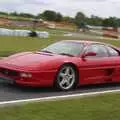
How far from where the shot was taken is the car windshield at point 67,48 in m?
12.1

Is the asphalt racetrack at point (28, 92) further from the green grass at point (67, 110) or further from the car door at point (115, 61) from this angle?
the green grass at point (67, 110)

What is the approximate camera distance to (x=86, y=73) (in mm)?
11938

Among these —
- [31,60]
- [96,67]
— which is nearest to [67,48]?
[96,67]

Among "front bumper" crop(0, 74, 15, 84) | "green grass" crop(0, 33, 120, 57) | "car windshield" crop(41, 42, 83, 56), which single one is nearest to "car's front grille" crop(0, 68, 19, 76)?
"front bumper" crop(0, 74, 15, 84)

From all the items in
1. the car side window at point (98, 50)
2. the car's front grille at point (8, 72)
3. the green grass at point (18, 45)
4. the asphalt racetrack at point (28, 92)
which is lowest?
the green grass at point (18, 45)

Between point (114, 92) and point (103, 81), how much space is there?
122 cm

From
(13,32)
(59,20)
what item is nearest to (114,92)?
(13,32)

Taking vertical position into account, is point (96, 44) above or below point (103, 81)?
above

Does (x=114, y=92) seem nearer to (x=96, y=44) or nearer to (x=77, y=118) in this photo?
(x=96, y=44)

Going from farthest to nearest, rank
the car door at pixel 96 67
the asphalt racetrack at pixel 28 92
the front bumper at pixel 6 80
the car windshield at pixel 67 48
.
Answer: the car windshield at pixel 67 48 < the car door at pixel 96 67 < the front bumper at pixel 6 80 < the asphalt racetrack at pixel 28 92

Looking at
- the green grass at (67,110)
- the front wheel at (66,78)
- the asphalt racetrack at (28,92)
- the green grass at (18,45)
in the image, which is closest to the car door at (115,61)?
the asphalt racetrack at (28,92)

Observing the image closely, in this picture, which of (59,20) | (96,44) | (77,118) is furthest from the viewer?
(59,20)

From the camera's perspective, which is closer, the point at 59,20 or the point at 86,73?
the point at 86,73

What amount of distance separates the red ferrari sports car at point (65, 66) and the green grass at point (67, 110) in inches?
60.2
